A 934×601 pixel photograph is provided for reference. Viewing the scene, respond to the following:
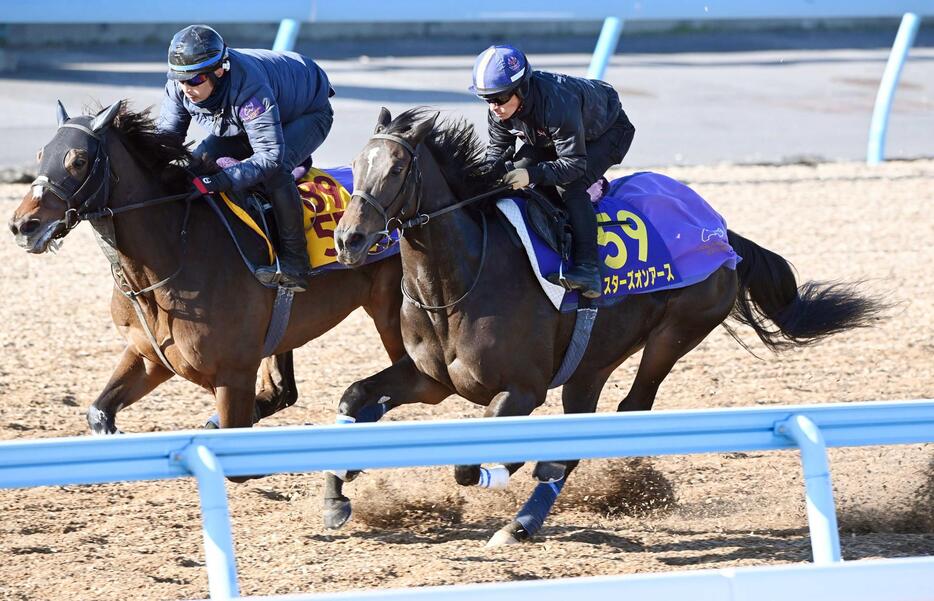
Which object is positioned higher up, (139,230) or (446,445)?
(139,230)

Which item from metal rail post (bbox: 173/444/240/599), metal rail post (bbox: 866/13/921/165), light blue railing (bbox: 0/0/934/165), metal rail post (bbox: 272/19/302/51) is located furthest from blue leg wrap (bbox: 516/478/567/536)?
metal rail post (bbox: 866/13/921/165)

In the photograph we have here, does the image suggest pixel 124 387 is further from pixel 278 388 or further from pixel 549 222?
pixel 549 222

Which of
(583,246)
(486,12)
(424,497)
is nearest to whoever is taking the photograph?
(583,246)

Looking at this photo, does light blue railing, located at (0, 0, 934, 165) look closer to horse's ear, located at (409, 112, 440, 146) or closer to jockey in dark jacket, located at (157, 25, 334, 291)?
jockey in dark jacket, located at (157, 25, 334, 291)

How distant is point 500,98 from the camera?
5.30 metres

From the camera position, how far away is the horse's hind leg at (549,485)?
531 cm

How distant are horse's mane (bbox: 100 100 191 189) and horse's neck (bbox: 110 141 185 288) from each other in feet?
0.23

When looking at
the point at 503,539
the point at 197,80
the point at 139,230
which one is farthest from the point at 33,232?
the point at 503,539

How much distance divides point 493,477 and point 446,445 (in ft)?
5.78

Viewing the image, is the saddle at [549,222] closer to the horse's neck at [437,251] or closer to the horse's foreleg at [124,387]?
the horse's neck at [437,251]

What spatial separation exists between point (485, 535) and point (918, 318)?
14.9 ft

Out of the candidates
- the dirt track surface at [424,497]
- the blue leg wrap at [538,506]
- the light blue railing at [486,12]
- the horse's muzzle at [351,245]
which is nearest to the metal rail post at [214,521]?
the dirt track surface at [424,497]

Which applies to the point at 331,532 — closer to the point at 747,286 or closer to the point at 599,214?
the point at 599,214

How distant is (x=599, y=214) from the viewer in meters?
5.88
